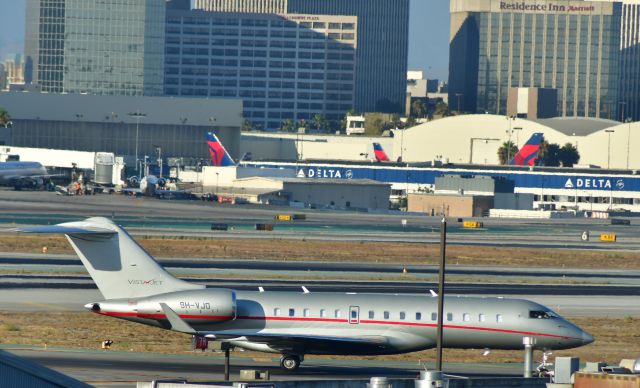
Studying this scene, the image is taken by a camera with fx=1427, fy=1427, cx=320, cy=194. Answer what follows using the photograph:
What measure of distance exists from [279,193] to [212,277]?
315 feet

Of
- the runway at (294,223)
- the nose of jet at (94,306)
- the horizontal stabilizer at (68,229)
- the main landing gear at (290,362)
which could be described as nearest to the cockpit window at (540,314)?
the main landing gear at (290,362)

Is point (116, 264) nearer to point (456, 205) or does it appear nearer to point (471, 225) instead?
point (471, 225)

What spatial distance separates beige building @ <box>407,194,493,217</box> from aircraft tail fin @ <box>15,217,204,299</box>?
119 meters

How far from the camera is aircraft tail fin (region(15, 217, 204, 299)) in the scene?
55.1m

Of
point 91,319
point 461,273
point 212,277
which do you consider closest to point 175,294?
point 91,319

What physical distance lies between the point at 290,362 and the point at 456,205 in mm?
127844

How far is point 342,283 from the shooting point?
82.9 meters

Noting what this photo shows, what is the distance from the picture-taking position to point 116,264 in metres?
55.2

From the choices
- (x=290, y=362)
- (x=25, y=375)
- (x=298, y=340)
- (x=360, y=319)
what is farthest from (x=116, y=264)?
(x=25, y=375)

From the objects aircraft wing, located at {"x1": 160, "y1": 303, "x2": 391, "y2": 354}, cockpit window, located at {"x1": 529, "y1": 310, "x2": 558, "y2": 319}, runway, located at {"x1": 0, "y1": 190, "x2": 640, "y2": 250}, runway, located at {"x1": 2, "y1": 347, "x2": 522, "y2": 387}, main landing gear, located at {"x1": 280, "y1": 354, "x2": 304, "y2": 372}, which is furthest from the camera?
runway, located at {"x1": 0, "y1": 190, "x2": 640, "y2": 250}

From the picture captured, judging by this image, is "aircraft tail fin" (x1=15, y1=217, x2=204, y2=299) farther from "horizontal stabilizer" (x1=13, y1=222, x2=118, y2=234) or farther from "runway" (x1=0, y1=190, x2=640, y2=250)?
"runway" (x1=0, y1=190, x2=640, y2=250)

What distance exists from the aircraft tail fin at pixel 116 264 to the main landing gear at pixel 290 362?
15.9 feet

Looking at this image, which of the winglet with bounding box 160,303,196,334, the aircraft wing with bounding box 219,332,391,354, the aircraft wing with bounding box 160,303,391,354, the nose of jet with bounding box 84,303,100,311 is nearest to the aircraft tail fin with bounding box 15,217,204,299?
the nose of jet with bounding box 84,303,100,311

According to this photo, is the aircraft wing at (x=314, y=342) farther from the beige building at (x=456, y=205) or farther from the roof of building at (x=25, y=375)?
the beige building at (x=456, y=205)
